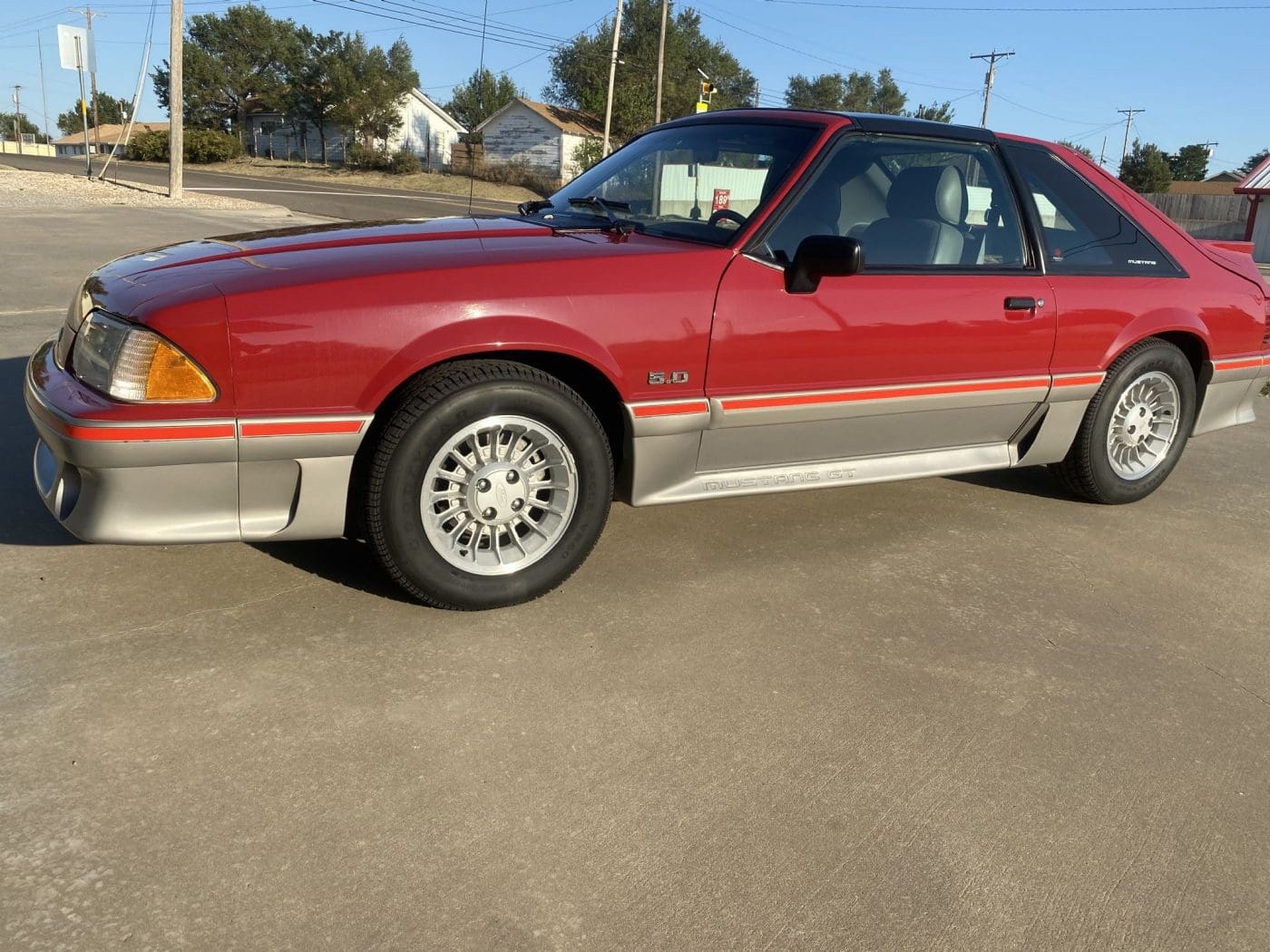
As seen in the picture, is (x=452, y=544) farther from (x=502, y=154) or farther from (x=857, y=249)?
(x=502, y=154)

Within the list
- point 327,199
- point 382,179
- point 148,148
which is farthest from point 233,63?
point 327,199

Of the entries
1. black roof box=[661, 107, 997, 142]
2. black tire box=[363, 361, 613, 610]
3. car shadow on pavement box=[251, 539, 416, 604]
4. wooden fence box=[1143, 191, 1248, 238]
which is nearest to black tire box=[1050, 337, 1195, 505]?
black roof box=[661, 107, 997, 142]

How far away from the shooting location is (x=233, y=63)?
67438mm

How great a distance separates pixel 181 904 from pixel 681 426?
6.80 feet

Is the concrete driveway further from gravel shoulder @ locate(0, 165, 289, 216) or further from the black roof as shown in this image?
gravel shoulder @ locate(0, 165, 289, 216)

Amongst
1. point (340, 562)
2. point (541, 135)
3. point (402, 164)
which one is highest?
point (541, 135)

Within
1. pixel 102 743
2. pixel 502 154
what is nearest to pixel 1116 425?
pixel 102 743

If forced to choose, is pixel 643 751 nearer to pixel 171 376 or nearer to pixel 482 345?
pixel 482 345

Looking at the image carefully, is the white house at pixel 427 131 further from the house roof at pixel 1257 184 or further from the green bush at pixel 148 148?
the house roof at pixel 1257 184

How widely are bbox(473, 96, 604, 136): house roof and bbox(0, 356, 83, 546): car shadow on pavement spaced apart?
51.6 m

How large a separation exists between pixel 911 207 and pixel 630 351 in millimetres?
1471

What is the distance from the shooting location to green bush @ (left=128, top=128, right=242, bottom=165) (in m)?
53.9

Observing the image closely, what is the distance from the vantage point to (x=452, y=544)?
3.26 meters

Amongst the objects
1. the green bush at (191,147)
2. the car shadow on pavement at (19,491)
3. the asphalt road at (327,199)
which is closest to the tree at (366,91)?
the green bush at (191,147)
